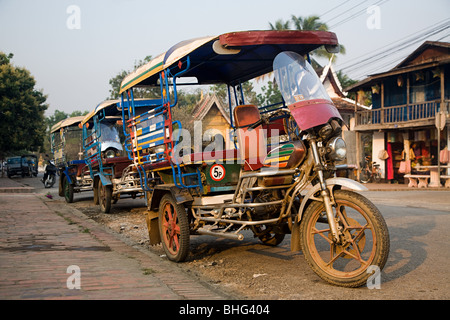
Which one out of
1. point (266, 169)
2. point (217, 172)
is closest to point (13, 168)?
point (217, 172)

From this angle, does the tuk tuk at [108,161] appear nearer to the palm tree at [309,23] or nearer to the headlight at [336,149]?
the headlight at [336,149]

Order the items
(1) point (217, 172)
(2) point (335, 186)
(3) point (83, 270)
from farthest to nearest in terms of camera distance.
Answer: (1) point (217, 172) → (3) point (83, 270) → (2) point (335, 186)

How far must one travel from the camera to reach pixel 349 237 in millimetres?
4289

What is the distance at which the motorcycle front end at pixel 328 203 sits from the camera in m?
4.09

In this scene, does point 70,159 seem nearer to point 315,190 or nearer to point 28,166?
point 315,190

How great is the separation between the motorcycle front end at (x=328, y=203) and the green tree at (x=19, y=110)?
124ft

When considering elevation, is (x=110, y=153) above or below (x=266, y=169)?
above

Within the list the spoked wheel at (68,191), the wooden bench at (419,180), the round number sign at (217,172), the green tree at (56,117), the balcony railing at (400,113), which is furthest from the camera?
the green tree at (56,117)

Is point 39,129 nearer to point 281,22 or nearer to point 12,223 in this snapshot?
point 281,22

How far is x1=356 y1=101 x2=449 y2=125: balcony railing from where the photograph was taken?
22516 mm

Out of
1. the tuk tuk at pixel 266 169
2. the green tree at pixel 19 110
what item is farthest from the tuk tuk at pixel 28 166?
the tuk tuk at pixel 266 169

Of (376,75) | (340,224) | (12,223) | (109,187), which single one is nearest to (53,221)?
(12,223)

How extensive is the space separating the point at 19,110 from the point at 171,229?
38.2 metres

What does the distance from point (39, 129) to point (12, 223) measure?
35.8 metres
